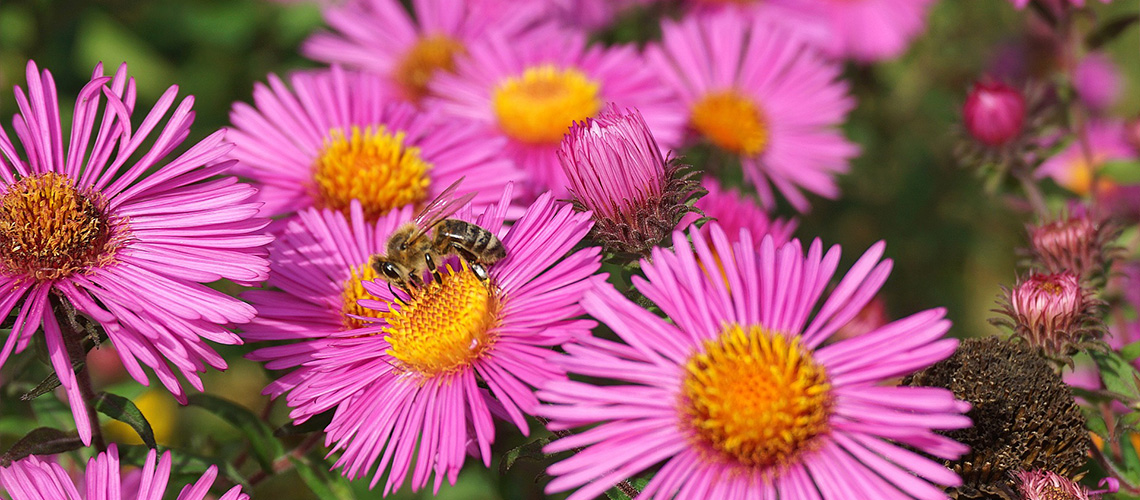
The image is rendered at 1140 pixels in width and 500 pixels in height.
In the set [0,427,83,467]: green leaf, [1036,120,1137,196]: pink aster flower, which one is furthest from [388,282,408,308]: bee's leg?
[1036,120,1137,196]: pink aster flower

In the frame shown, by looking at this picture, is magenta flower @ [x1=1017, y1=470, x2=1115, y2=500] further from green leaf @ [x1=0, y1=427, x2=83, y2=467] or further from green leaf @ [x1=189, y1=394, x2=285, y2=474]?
green leaf @ [x1=0, y1=427, x2=83, y2=467]

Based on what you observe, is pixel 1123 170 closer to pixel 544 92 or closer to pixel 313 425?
pixel 544 92

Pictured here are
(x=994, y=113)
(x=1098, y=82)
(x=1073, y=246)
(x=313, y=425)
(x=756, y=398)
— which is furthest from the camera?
(x=1098, y=82)

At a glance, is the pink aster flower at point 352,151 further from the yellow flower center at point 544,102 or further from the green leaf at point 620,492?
the green leaf at point 620,492

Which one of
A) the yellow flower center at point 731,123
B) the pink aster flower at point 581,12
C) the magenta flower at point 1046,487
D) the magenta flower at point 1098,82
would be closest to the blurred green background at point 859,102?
the magenta flower at point 1098,82

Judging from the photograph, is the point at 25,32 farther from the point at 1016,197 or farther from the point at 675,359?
the point at 1016,197

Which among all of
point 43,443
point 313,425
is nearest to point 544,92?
point 313,425

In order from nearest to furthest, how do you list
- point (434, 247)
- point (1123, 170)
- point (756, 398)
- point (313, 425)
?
point (756, 398) → point (313, 425) → point (434, 247) → point (1123, 170)
